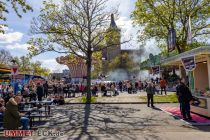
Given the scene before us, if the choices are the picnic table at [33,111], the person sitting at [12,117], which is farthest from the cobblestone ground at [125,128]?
the person sitting at [12,117]

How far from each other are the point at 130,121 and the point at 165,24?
21.4 meters

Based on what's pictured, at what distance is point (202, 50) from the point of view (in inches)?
589

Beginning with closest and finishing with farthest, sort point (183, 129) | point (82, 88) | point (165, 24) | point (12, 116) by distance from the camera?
point (12, 116) < point (183, 129) < point (165, 24) < point (82, 88)

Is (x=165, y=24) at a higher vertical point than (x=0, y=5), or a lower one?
higher

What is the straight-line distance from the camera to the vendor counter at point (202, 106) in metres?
15.6

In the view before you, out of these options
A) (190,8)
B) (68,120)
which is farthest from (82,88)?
(68,120)

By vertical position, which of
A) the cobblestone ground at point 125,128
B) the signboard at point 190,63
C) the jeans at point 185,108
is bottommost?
the cobblestone ground at point 125,128

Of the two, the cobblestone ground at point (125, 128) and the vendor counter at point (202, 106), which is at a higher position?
the vendor counter at point (202, 106)

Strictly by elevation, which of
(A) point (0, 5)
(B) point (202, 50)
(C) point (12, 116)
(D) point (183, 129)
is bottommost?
(D) point (183, 129)

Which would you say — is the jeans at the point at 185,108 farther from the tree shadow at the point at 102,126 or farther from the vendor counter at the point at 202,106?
the tree shadow at the point at 102,126

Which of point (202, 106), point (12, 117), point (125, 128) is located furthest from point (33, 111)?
point (202, 106)

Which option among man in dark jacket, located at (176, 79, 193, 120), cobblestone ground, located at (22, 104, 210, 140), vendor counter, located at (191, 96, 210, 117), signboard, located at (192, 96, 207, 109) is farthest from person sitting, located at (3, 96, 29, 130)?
signboard, located at (192, 96, 207, 109)

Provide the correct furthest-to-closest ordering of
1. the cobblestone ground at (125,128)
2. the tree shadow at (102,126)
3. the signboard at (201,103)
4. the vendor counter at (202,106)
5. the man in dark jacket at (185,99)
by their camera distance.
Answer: the signboard at (201,103) → the vendor counter at (202,106) → the man in dark jacket at (185,99) → the tree shadow at (102,126) → the cobblestone ground at (125,128)

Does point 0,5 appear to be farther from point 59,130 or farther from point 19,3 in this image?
point 59,130
